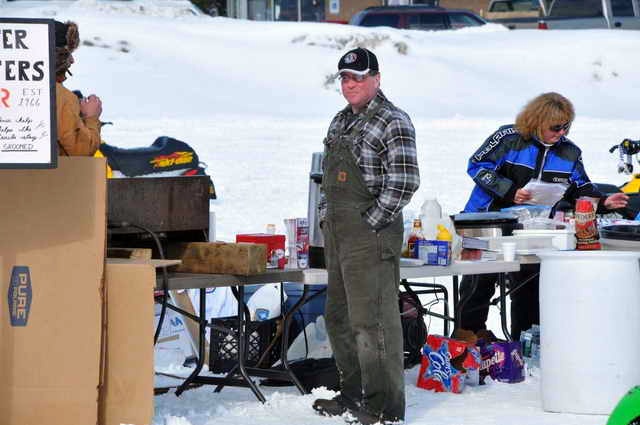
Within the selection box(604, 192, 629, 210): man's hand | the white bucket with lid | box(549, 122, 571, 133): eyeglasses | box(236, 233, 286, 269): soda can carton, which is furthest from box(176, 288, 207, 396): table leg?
box(604, 192, 629, 210): man's hand

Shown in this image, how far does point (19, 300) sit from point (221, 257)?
1098 millimetres

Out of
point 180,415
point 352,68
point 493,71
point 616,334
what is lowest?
point 180,415

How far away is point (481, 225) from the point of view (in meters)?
7.11

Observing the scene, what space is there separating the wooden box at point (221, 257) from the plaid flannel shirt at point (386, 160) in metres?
0.71

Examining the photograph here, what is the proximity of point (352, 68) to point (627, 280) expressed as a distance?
5.27 feet

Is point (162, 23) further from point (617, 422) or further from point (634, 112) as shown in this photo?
point (617, 422)

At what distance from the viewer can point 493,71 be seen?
21.7 metres

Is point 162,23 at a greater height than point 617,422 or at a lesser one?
greater

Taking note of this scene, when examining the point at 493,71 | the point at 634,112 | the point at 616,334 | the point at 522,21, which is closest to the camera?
the point at 616,334

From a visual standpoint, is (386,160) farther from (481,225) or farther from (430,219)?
(481,225)

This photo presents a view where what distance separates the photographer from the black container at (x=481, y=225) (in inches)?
279

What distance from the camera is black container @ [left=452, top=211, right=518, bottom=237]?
23.2 ft

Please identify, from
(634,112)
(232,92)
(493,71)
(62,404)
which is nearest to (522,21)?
(493,71)

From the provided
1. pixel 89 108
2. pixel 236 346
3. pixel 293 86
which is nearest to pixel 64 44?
pixel 89 108
